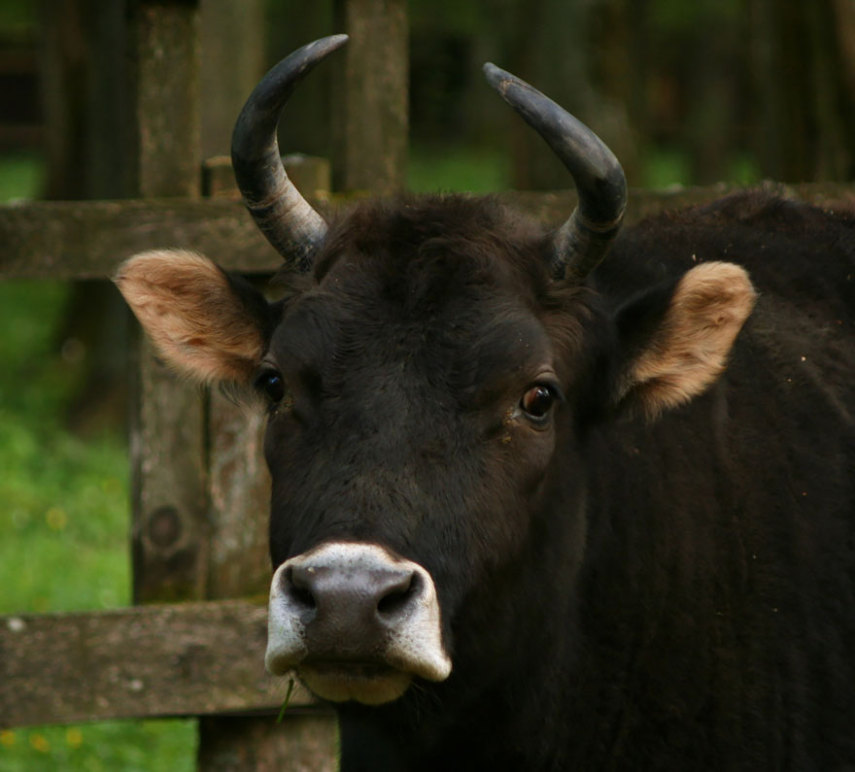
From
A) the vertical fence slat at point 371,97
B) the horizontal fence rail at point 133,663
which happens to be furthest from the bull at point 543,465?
the vertical fence slat at point 371,97

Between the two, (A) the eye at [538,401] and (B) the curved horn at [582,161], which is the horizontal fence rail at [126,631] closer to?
(B) the curved horn at [582,161]

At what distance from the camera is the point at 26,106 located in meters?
40.5

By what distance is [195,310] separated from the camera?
14.7ft

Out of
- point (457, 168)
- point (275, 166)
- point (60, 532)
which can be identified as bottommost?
point (457, 168)

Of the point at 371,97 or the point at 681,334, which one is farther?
the point at 371,97

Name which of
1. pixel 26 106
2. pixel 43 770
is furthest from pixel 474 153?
pixel 43 770

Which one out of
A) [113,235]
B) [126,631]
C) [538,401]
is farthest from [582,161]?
[126,631]

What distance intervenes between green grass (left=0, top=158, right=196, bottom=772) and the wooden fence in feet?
0.73

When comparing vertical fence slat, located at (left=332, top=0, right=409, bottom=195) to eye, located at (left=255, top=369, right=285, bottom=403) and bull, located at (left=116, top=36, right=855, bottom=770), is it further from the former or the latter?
eye, located at (left=255, top=369, right=285, bottom=403)

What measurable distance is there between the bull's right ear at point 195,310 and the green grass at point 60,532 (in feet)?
4.74

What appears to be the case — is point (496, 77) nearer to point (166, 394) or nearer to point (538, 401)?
point (538, 401)

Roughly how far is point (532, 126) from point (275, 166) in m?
0.77

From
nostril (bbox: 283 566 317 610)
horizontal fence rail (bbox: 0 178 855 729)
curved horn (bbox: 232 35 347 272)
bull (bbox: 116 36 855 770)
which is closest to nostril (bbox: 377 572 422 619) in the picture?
bull (bbox: 116 36 855 770)

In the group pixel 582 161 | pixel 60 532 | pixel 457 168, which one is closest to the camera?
pixel 582 161
